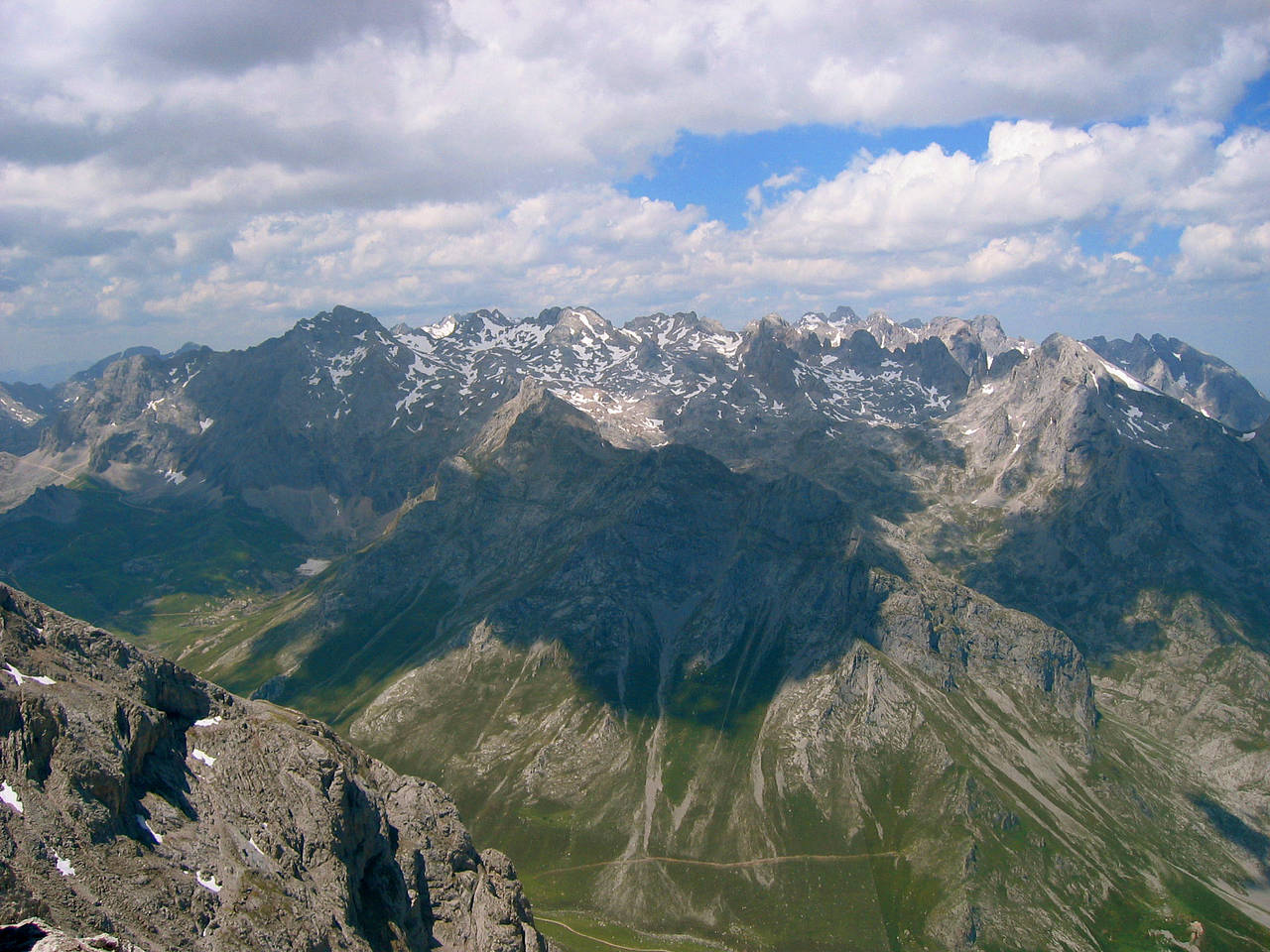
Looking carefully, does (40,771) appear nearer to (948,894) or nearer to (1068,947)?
(948,894)

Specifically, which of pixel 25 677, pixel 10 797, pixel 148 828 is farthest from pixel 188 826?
pixel 25 677

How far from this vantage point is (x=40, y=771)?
210 ft

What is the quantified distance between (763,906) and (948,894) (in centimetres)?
4856

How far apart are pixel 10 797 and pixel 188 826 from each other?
610 inches

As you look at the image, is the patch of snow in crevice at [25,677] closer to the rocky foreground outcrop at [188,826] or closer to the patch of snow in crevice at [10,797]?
the rocky foreground outcrop at [188,826]

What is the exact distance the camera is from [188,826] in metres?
72.2

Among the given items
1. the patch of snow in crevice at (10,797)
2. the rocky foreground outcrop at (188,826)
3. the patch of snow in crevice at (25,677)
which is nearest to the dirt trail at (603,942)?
the rocky foreground outcrop at (188,826)

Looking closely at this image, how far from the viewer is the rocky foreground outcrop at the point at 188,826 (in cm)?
5994

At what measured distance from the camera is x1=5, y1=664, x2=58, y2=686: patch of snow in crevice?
230ft

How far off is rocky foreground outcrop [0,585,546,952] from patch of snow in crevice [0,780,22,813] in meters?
0.19

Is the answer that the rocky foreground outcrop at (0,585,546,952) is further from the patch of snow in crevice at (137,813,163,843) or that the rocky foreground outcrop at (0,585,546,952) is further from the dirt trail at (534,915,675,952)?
the dirt trail at (534,915,675,952)

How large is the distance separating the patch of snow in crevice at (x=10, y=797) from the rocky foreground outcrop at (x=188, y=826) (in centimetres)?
19

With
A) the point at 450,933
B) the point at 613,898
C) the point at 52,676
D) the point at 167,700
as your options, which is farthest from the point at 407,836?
the point at 613,898

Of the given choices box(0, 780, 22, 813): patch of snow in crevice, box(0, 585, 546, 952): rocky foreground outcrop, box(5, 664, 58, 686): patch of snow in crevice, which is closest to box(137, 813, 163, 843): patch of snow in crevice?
box(0, 585, 546, 952): rocky foreground outcrop
